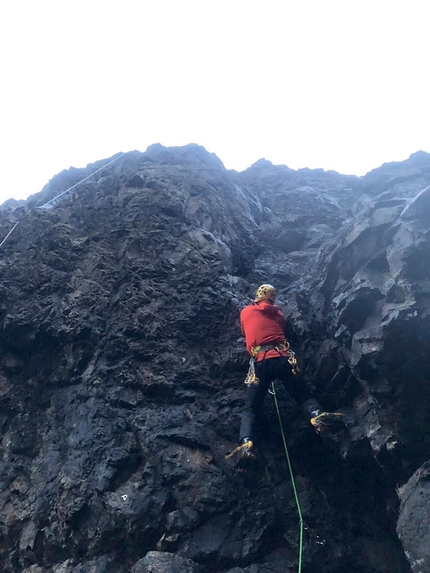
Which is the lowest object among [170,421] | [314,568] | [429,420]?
[314,568]

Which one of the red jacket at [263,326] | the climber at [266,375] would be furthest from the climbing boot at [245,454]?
the red jacket at [263,326]

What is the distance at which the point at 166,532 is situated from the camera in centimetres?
530

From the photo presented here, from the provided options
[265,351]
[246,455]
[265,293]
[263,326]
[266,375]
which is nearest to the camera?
[246,455]

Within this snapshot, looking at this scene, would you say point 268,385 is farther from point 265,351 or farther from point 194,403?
point 194,403

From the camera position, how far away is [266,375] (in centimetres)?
617

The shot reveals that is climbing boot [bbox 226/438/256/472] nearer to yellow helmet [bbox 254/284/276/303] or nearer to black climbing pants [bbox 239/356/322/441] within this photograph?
black climbing pants [bbox 239/356/322/441]

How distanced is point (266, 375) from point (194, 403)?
1243 mm

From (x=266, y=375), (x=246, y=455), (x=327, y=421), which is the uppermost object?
(x=266, y=375)

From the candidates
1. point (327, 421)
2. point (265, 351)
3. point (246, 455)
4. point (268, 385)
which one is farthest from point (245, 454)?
point (265, 351)

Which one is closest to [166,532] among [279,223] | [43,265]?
[43,265]

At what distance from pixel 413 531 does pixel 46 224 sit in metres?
8.52

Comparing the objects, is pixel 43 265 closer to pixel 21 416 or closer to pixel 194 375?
pixel 21 416

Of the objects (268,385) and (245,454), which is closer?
(245,454)

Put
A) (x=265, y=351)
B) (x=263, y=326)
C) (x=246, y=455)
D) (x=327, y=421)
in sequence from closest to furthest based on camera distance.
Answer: (x=246, y=455)
(x=327, y=421)
(x=265, y=351)
(x=263, y=326)
